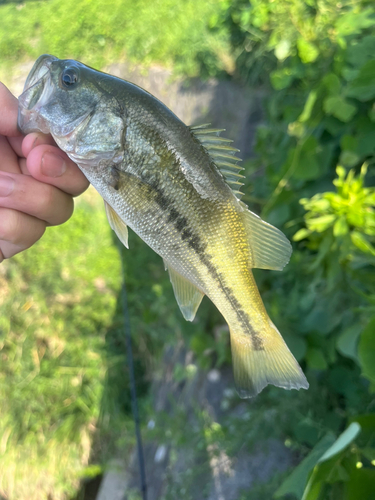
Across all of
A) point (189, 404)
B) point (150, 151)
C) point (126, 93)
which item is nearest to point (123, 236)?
point (150, 151)

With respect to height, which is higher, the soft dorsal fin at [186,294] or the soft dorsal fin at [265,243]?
the soft dorsal fin at [265,243]

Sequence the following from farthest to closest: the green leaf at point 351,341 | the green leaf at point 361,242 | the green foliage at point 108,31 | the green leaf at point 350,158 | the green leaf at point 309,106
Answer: the green foliage at point 108,31 → the green leaf at point 309,106 → the green leaf at point 350,158 → the green leaf at point 351,341 → the green leaf at point 361,242

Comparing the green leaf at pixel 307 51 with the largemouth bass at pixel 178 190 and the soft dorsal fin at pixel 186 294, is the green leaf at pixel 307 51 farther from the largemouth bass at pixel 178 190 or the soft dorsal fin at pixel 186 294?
the soft dorsal fin at pixel 186 294

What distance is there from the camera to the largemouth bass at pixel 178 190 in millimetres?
841

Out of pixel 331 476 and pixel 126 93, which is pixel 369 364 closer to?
pixel 331 476

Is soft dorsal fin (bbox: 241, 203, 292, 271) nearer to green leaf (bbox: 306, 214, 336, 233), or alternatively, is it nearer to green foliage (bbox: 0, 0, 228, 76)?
green leaf (bbox: 306, 214, 336, 233)

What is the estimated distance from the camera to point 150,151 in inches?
33.4

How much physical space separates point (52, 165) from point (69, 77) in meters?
0.23

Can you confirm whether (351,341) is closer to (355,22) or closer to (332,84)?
(332,84)

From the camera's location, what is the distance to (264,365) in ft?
2.89

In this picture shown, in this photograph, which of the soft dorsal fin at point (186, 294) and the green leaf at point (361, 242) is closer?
the soft dorsal fin at point (186, 294)

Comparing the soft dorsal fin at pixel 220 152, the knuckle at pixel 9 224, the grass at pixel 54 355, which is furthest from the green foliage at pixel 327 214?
the grass at pixel 54 355

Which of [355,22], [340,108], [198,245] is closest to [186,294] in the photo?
[198,245]

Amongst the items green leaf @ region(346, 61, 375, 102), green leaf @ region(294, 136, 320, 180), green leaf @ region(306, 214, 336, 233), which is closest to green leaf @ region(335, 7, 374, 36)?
green leaf @ region(346, 61, 375, 102)
